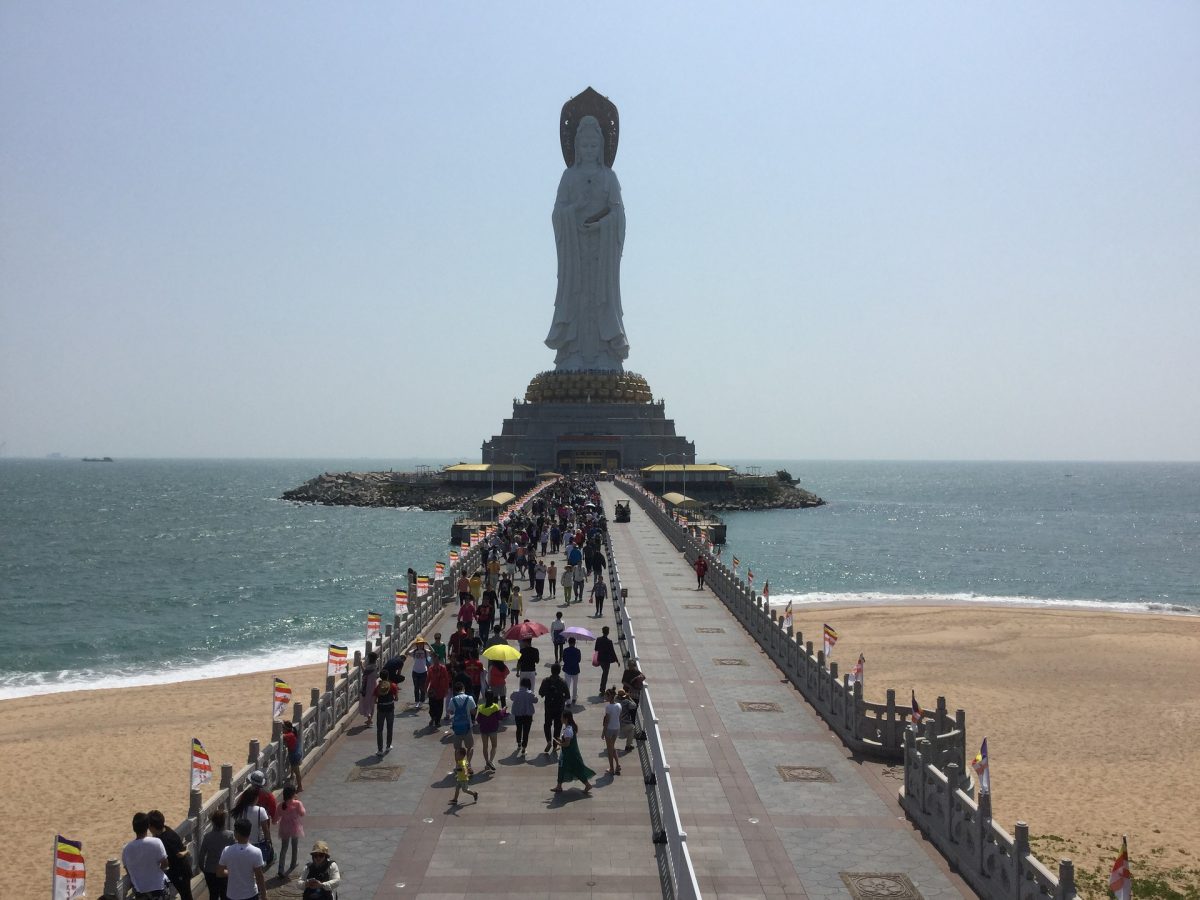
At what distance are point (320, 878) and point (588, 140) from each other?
3032 inches

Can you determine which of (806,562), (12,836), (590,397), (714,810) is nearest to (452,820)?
(714,810)

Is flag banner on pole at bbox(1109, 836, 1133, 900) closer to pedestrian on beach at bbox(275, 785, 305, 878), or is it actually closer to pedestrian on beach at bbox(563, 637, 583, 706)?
pedestrian on beach at bbox(275, 785, 305, 878)

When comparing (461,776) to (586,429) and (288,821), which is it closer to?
(288,821)

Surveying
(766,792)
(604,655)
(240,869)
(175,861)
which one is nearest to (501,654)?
(604,655)

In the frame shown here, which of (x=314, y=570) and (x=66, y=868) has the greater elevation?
(x=66, y=868)

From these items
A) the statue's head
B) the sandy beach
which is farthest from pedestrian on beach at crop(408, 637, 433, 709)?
the statue's head

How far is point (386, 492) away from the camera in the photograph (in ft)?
306

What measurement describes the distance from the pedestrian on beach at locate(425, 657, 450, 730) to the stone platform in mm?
62935

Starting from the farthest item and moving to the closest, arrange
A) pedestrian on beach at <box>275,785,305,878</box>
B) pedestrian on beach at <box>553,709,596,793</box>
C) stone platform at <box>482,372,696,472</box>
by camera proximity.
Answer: stone platform at <box>482,372,696,472</box>
pedestrian on beach at <box>553,709,596,793</box>
pedestrian on beach at <box>275,785,305,878</box>

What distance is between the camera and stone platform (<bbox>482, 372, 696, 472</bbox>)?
3123 inches

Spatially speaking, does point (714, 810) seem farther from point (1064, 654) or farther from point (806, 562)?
point (806, 562)

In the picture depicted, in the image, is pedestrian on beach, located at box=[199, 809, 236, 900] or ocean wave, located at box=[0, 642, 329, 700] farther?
ocean wave, located at box=[0, 642, 329, 700]

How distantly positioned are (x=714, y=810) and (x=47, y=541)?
74.6 metres

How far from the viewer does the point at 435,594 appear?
2370cm
